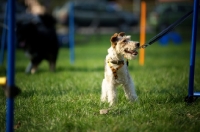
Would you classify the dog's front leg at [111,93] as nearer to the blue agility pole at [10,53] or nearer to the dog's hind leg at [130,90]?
the dog's hind leg at [130,90]

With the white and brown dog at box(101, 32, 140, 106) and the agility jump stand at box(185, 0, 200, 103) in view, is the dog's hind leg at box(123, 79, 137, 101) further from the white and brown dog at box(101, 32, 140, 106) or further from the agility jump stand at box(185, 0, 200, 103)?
the agility jump stand at box(185, 0, 200, 103)

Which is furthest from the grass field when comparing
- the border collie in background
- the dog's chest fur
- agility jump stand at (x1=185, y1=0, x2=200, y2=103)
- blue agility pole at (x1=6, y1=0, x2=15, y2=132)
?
the border collie in background

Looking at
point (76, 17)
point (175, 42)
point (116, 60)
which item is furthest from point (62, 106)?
point (76, 17)

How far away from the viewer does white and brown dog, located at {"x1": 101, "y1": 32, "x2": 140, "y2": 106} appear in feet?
14.8

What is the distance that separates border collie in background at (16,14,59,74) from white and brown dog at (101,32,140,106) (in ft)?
14.7

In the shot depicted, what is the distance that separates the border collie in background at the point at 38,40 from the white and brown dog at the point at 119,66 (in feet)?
14.7

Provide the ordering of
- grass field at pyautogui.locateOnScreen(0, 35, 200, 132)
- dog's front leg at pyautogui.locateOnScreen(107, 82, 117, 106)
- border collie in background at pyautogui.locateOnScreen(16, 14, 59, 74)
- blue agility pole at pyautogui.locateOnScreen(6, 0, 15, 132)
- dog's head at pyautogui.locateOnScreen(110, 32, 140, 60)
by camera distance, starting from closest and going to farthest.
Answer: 1. blue agility pole at pyautogui.locateOnScreen(6, 0, 15, 132)
2. grass field at pyautogui.locateOnScreen(0, 35, 200, 132)
3. dog's head at pyautogui.locateOnScreen(110, 32, 140, 60)
4. dog's front leg at pyautogui.locateOnScreen(107, 82, 117, 106)
5. border collie in background at pyautogui.locateOnScreen(16, 14, 59, 74)

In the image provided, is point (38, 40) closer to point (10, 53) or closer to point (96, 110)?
point (96, 110)

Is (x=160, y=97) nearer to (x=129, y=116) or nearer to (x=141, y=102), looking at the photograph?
(x=141, y=102)

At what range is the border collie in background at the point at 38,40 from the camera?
28.2 feet

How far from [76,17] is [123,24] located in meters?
4.04

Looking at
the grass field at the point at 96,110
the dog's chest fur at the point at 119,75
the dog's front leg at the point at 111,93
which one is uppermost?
the dog's chest fur at the point at 119,75

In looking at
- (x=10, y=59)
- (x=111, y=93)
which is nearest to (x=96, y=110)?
(x=111, y=93)

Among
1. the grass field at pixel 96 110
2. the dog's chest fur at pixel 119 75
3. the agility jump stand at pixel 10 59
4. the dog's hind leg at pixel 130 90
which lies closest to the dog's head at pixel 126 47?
the dog's chest fur at pixel 119 75
